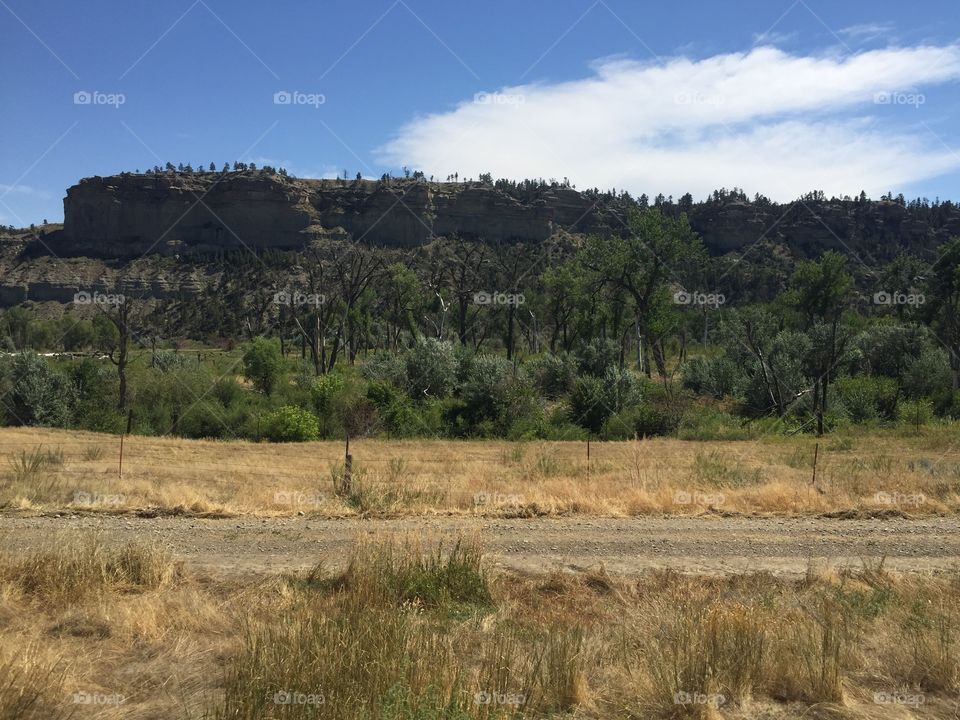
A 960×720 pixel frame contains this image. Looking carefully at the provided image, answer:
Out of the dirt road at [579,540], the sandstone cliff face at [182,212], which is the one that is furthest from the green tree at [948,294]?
the sandstone cliff face at [182,212]

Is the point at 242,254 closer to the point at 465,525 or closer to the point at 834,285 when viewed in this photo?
the point at 834,285

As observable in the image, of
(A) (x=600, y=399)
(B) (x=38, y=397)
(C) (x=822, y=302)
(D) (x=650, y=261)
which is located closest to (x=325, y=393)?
(B) (x=38, y=397)

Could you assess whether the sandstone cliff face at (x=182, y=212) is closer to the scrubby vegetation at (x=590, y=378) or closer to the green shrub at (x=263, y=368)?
the scrubby vegetation at (x=590, y=378)

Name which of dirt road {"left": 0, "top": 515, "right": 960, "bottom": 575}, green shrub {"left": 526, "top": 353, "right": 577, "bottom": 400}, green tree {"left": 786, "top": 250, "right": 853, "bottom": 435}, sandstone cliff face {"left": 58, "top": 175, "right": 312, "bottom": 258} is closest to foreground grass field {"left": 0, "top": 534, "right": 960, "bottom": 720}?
dirt road {"left": 0, "top": 515, "right": 960, "bottom": 575}

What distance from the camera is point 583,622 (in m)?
7.59

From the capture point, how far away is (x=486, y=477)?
56.1 feet

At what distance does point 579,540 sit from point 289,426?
1831 cm

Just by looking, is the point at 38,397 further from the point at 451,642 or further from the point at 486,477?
the point at 451,642

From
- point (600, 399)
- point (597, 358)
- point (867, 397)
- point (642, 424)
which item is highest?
point (597, 358)

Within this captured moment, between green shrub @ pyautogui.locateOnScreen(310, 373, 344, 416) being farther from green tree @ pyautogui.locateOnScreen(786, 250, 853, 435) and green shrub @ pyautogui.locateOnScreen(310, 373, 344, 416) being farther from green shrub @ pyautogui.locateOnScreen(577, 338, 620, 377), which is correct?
green tree @ pyautogui.locateOnScreen(786, 250, 853, 435)

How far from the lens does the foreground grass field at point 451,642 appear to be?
5.26 metres

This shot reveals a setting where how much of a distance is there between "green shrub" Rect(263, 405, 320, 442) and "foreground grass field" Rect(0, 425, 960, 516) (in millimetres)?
1930

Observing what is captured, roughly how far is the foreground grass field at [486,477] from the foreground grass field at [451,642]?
165 inches

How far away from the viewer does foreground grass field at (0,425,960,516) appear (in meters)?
13.3
